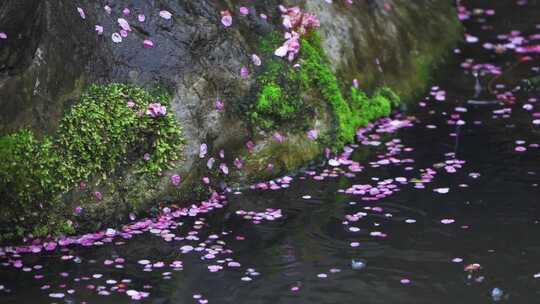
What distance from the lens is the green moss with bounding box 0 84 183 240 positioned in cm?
795

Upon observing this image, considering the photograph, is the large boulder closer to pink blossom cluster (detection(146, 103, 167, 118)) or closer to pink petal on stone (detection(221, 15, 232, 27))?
pink petal on stone (detection(221, 15, 232, 27))

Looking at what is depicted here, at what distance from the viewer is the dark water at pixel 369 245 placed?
7.03 meters

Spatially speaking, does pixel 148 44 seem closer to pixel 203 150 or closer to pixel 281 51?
pixel 203 150

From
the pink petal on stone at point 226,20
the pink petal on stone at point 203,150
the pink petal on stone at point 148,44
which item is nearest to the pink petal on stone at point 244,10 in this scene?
the pink petal on stone at point 226,20

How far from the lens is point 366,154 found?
33.0 feet

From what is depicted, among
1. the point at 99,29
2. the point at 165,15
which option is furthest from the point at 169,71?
the point at 99,29

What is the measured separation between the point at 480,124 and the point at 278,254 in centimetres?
401

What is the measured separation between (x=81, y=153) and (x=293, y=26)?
3.14m

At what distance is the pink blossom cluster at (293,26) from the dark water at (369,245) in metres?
1.34

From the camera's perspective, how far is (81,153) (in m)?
8.23

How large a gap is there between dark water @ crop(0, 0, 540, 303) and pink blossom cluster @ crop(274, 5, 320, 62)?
1.34m

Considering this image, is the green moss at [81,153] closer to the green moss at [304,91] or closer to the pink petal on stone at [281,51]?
the green moss at [304,91]

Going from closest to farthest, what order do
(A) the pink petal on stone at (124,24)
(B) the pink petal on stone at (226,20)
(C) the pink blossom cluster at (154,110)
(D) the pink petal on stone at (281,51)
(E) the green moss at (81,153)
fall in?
(E) the green moss at (81,153) < (C) the pink blossom cluster at (154,110) < (A) the pink petal on stone at (124,24) < (B) the pink petal on stone at (226,20) < (D) the pink petal on stone at (281,51)

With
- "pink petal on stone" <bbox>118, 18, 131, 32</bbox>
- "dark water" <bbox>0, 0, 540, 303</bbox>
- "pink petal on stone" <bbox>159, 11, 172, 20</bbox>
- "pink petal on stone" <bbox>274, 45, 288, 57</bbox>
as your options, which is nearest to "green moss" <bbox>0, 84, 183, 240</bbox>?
"dark water" <bbox>0, 0, 540, 303</bbox>
